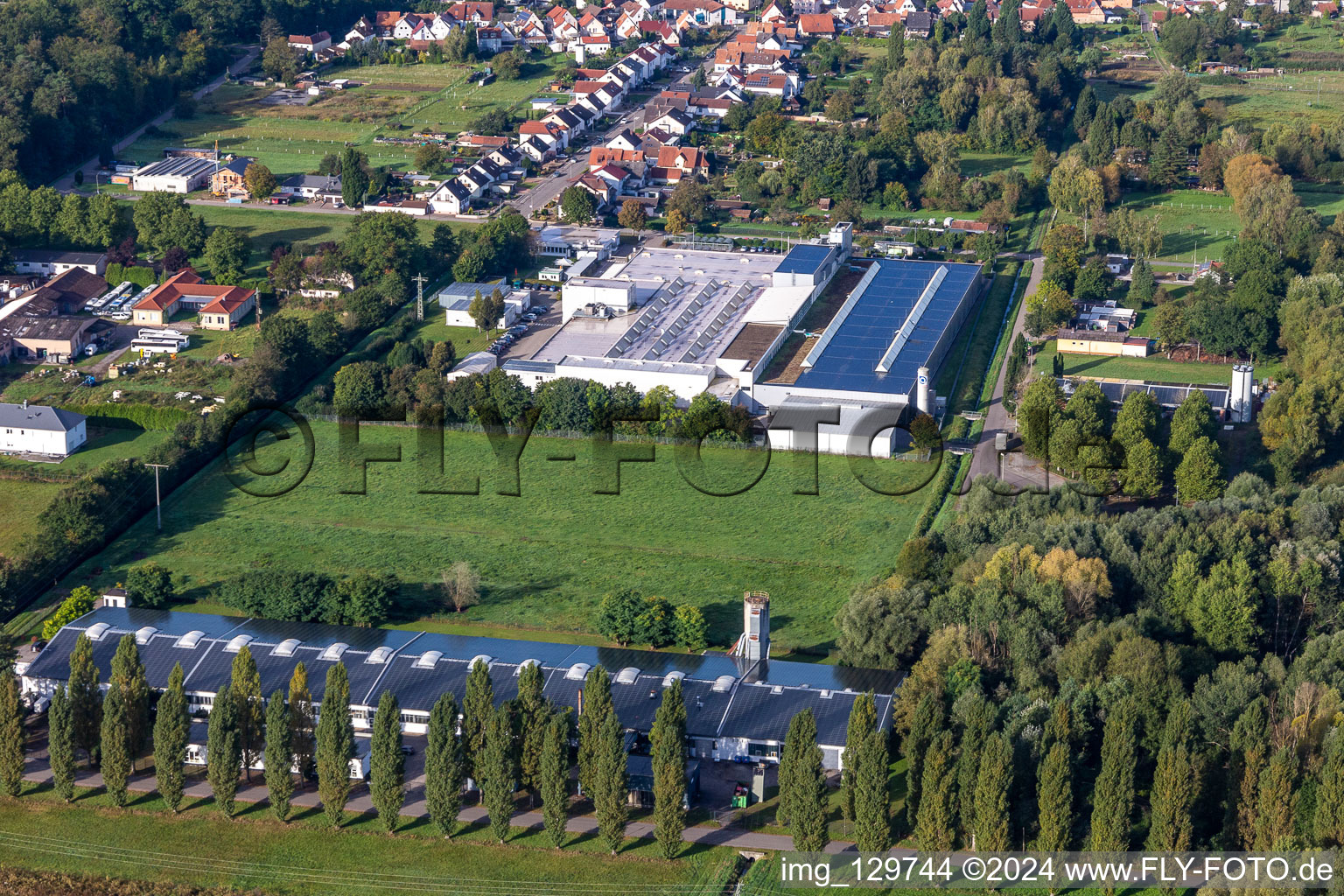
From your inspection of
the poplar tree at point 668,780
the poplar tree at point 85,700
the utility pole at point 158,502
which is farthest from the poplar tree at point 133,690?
the utility pole at point 158,502

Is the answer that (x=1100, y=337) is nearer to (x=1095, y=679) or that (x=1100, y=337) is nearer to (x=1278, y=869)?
(x=1095, y=679)

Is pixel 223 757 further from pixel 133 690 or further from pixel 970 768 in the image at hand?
pixel 970 768

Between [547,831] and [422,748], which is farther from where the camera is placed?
[422,748]

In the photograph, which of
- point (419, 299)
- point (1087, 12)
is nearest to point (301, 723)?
point (419, 299)

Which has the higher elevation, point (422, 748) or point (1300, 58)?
point (1300, 58)

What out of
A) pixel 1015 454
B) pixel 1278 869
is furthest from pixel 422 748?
pixel 1015 454

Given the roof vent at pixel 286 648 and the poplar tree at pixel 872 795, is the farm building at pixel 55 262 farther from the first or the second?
the poplar tree at pixel 872 795

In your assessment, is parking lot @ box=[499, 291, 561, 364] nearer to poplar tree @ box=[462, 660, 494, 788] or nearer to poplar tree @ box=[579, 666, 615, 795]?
poplar tree @ box=[462, 660, 494, 788]
